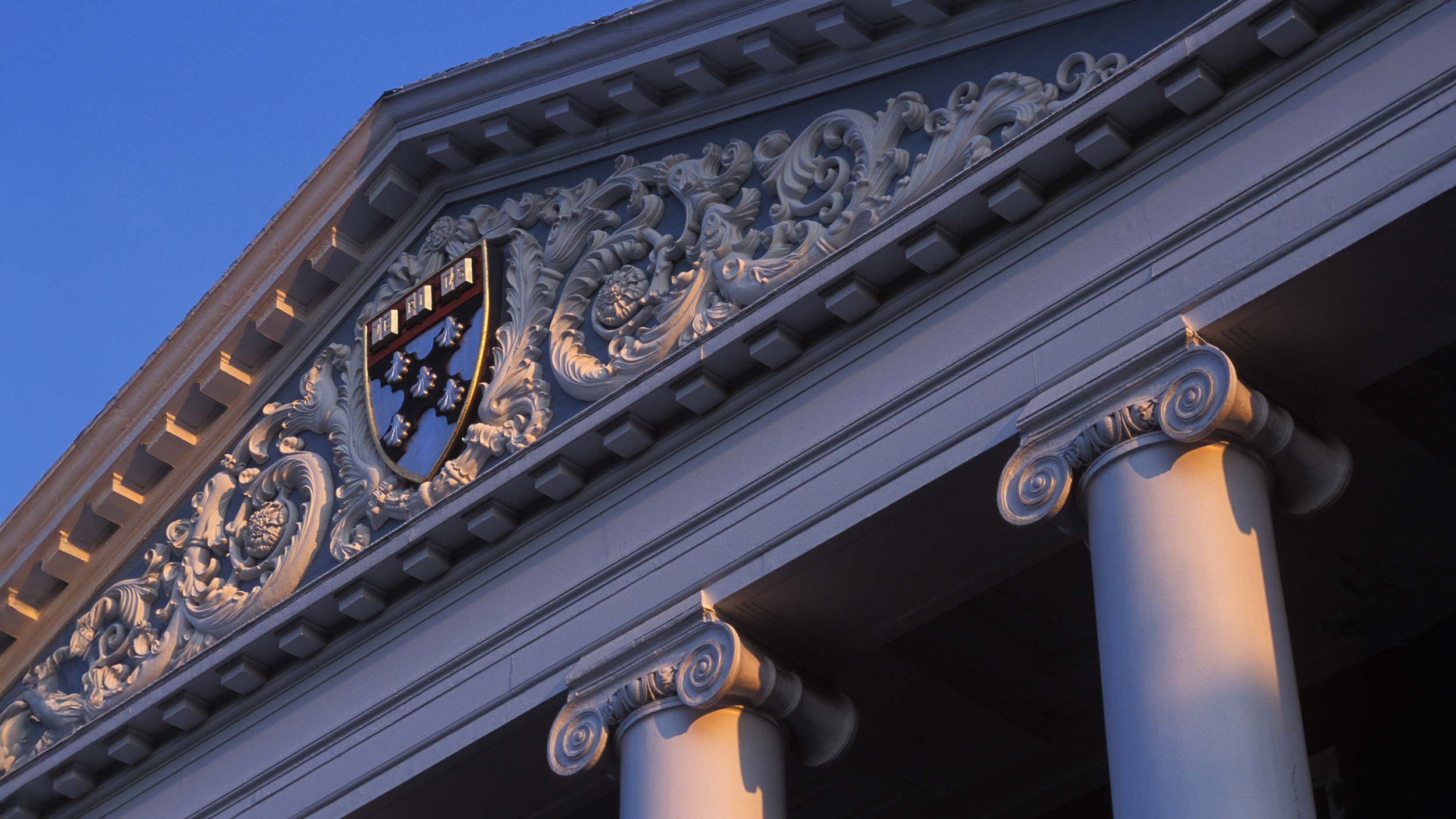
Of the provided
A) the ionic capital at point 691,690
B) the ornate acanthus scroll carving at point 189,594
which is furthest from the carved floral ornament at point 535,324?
the ionic capital at point 691,690

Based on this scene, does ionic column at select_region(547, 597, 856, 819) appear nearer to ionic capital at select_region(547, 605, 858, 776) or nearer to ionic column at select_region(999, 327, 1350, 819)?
ionic capital at select_region(547, 605, 858, 776)

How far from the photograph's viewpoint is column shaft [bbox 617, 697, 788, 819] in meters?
10.7

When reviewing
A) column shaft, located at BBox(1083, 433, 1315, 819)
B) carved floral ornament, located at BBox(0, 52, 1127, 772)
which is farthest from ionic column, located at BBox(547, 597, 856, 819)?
column shaft, located at BBox(1083, 433, 1315, 819)

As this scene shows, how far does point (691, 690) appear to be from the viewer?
10938 millimetres

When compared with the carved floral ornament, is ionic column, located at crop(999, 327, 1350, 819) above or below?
below

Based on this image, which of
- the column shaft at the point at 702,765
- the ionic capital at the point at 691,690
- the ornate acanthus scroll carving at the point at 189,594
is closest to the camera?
the column shaft at the point at 702,765

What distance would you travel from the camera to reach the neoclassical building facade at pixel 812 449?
31.1 feet

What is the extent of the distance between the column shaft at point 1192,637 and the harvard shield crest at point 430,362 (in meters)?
5.07

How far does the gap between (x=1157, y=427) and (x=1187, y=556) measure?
73 centimetres

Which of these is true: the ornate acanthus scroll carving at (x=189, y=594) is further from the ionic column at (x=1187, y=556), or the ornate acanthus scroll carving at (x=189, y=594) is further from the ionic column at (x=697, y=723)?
the ionic column at (x=1187, y=556)

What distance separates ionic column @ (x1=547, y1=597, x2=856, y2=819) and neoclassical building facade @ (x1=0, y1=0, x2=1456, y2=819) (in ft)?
0.10

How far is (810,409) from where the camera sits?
11.4 m

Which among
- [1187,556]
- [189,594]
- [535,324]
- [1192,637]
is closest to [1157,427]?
[1187,556]

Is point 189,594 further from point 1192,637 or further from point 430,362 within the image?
point 1192,637
